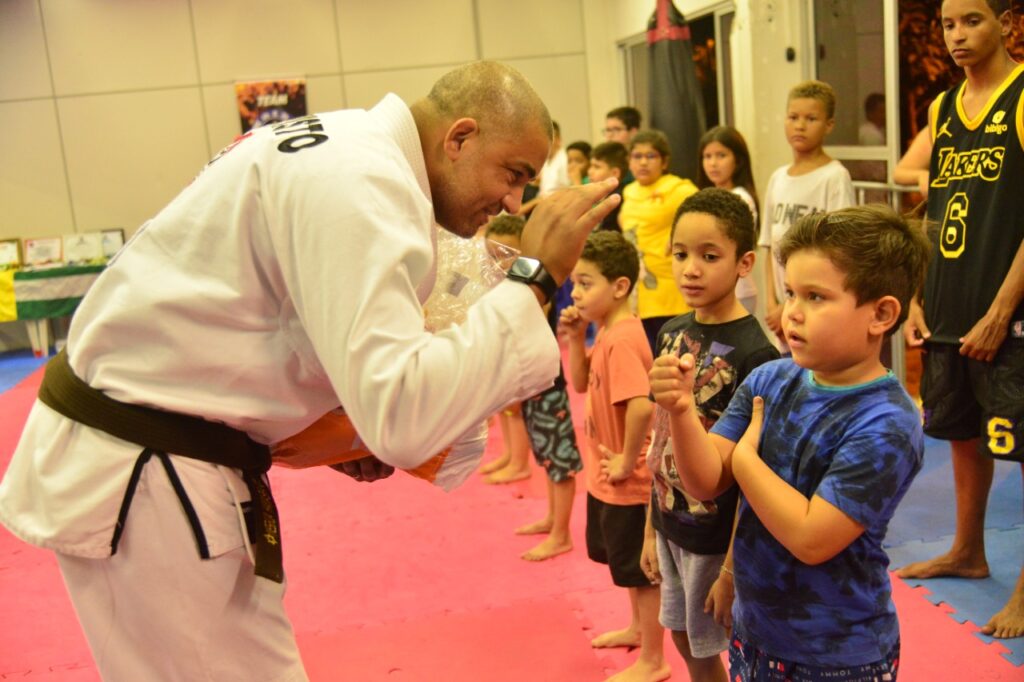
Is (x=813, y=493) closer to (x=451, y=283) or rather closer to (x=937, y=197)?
(x=451, y=283)

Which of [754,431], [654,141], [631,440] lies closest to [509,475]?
[654,141]

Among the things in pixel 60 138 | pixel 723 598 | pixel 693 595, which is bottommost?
pixel 693 595

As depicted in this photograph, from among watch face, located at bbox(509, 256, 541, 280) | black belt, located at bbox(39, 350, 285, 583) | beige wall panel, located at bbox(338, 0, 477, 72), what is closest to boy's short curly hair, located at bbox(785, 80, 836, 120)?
watch face, located at bbox(509, 256, 541, 280)

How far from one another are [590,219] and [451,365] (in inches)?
13.5

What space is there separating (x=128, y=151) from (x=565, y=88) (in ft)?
15.7

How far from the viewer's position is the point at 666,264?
5.13 metres

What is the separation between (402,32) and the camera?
1057 centimetres

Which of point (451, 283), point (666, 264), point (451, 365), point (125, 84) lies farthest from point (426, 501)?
point (125, 84)

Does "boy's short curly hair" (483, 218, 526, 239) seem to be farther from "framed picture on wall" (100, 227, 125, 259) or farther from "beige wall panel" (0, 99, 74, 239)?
"beige wall panel" (0, 99, 74, 239)

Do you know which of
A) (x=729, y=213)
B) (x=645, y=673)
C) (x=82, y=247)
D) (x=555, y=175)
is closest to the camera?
(x=729, y=213)

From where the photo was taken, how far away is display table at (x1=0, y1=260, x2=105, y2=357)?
30.5ft

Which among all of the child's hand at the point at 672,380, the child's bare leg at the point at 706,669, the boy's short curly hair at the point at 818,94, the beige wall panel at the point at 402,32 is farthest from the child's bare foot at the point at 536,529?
the beige wall panel at the point at 402,32

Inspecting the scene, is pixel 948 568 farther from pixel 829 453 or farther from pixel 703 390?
pixel 829 453

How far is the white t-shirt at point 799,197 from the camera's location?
166 inches
